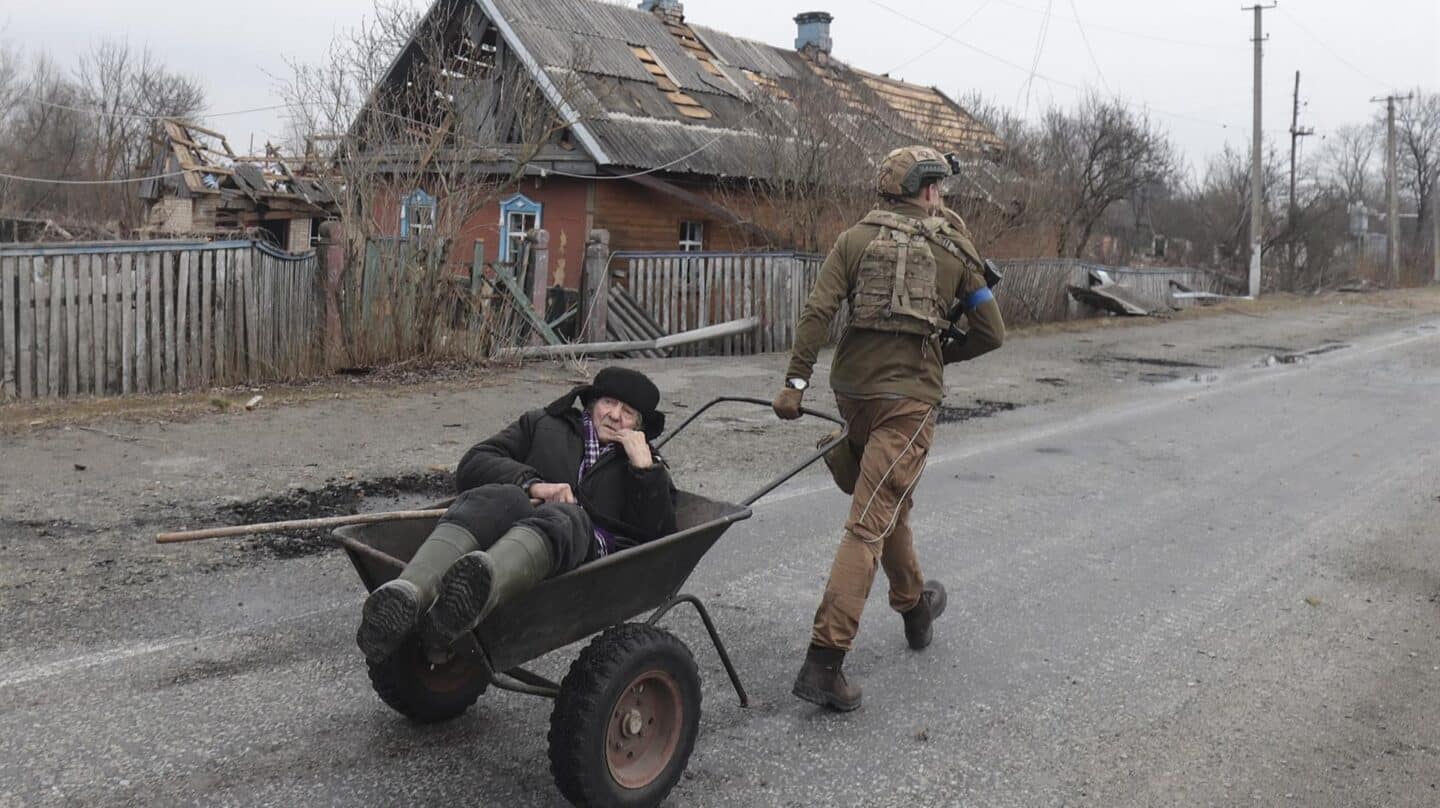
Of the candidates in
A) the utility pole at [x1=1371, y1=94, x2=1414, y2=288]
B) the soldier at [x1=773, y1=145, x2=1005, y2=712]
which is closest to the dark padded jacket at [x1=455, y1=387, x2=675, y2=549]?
the soldier at [x1=773, y1=145, x2=1005, y2=712]

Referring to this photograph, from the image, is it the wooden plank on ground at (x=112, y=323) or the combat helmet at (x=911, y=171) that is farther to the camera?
the wooden plank on ground at (x=112, y=323)

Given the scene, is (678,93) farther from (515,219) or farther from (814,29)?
(814,29)

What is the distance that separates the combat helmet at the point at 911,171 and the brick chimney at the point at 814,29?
87.3 feet

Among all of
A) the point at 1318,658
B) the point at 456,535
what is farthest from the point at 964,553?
the point at 456,535

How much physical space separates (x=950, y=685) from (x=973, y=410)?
6.83m

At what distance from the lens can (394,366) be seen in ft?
36.3

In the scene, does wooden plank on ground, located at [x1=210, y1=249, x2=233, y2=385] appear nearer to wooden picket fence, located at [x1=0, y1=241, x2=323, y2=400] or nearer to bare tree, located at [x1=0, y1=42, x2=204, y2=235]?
wooden picket fence, located at [x1=0, y1=241, x2=323, y2=400]

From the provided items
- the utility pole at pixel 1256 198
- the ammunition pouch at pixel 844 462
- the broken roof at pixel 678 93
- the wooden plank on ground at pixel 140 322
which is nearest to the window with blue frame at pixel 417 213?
the wooden plank on ground at pixel 140 322

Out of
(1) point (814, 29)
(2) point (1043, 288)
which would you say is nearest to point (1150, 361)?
(2) point (1043, 288)

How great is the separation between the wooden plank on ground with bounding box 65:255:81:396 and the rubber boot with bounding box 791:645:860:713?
796 cm

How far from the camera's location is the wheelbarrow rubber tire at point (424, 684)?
11.6ft

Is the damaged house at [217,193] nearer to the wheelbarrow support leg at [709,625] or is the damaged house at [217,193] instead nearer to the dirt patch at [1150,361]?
the dirt patch at [1150,361]

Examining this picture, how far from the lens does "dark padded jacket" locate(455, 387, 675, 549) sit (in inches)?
142

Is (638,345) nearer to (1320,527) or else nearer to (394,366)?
(394,366)
